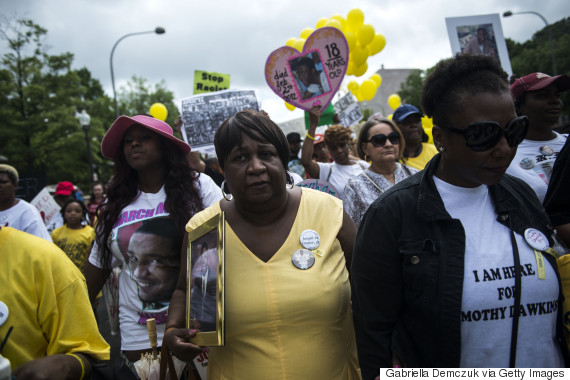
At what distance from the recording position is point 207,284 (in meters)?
1.83

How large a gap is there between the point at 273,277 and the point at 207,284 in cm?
30

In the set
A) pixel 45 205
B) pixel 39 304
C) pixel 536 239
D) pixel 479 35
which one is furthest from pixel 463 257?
pixel 45 205

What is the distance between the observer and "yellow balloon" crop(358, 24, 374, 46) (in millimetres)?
9609

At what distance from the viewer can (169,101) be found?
155 ft

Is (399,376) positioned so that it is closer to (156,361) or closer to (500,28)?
(156,361)

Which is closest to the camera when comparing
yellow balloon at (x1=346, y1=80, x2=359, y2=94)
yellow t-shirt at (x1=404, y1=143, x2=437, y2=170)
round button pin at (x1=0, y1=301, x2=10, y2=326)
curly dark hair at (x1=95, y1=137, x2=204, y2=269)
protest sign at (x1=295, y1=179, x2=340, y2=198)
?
round button pin at (x1=0, y1=301, x2=10, y2=326)

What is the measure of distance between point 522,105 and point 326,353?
2470 millimetres

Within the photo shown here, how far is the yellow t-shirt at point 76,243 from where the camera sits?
629cm

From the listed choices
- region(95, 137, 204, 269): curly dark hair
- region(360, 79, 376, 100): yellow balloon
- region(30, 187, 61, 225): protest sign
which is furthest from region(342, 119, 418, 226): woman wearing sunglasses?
region(360, 79, 376, 100): yellow balloon

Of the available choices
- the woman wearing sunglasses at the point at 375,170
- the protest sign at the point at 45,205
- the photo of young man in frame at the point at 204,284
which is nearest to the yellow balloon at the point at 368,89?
the protest sign at the point at 45,205

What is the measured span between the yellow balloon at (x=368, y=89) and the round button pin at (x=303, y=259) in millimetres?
11727

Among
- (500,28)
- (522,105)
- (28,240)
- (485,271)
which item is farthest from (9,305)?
(500,28)

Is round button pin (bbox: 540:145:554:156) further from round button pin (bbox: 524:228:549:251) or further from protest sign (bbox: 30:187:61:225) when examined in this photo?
protest sign (bbox: 30:187:61:225)

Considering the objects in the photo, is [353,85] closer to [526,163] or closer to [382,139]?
[382,139]
